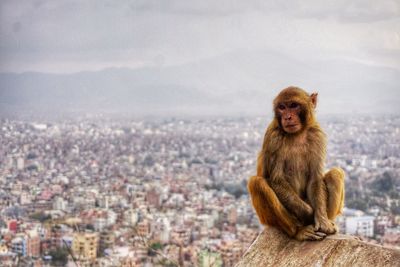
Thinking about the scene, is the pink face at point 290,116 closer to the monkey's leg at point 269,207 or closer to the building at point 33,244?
the monkey's leg at point 269,207

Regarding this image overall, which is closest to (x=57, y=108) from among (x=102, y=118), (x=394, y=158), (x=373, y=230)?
(x=102, y=118)

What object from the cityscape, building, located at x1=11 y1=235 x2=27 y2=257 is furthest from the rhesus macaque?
building, located at x1=11 y1=235 x2=27 y2=257

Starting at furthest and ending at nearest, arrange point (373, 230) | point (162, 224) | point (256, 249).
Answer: point (162, 224) → point (373, 230) → point (256, 249)

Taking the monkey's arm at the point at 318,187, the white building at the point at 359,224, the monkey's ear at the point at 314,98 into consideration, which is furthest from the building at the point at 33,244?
the monkey's ear at the point at 314,98

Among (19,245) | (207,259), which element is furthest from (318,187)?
(19,245)

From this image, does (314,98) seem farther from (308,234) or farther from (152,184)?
(152,184)

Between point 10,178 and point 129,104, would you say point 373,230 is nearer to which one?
point 10,178
